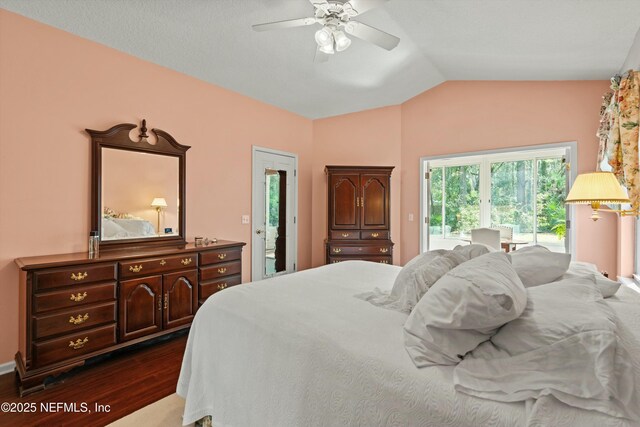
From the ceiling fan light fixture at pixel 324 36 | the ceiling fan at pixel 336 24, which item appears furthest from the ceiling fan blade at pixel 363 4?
the ceiling fan light fixture at pixel 324 36

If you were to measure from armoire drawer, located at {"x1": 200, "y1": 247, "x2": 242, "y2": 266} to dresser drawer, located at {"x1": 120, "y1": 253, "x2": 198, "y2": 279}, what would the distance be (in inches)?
3.5

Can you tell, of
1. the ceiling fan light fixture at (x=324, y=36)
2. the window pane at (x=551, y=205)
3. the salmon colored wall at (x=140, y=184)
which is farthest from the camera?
the window pane at (x=551, y=205)

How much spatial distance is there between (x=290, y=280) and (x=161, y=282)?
1381 millimetres

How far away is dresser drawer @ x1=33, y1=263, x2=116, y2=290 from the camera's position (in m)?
2.12

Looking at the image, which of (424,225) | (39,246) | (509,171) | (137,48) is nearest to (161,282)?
(39,246)

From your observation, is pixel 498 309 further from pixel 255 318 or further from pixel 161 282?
pixel 161 282

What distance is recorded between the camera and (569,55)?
2.87 meters

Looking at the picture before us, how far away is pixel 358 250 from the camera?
4.34 metres

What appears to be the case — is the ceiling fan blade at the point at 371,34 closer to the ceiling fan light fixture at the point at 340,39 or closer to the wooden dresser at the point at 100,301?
the ceiling fan light fixture at the point at 340,39

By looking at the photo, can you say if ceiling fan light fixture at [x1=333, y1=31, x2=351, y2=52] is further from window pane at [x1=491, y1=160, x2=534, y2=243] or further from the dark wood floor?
window pane at [x1=491, y1=160, x2=534, y2=243]

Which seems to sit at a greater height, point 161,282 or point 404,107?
point 404,107

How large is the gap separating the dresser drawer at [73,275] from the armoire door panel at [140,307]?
156 mm

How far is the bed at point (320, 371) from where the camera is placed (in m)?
0.92

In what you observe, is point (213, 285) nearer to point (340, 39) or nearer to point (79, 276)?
point (79, 276)
